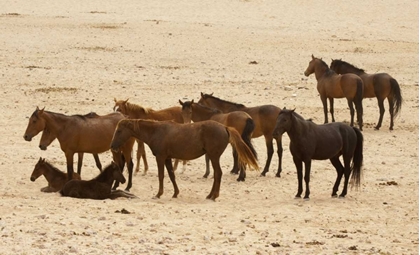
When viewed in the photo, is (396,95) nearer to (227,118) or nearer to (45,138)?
(227,118)

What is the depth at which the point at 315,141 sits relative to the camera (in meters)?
14.2

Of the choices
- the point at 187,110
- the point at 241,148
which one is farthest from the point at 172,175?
the point at 187,110

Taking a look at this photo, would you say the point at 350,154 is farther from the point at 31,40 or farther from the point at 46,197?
the point at 31,40

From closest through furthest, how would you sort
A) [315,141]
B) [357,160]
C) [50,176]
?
[315,141], [50,176], [357,160]

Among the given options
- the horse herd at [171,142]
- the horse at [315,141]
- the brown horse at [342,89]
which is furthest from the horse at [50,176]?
the brown horse at [342,89]

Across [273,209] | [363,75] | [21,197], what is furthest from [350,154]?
[363,75]

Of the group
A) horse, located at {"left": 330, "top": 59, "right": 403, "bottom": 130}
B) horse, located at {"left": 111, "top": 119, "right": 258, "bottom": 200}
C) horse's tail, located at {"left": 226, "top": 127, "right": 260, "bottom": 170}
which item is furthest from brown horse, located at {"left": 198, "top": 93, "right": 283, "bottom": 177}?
horse, located at {"left": 330, "top": 59, "right": 403, "bottom": 130}

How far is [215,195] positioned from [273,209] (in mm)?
1117

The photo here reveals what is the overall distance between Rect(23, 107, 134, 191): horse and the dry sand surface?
2.60ft

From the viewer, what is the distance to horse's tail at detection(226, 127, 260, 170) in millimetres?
14023

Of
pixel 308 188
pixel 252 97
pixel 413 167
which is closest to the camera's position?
pixel 308 188

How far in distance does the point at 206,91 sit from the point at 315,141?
1083 cm

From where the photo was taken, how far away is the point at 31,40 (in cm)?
3238

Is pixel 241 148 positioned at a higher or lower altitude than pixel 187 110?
lower
